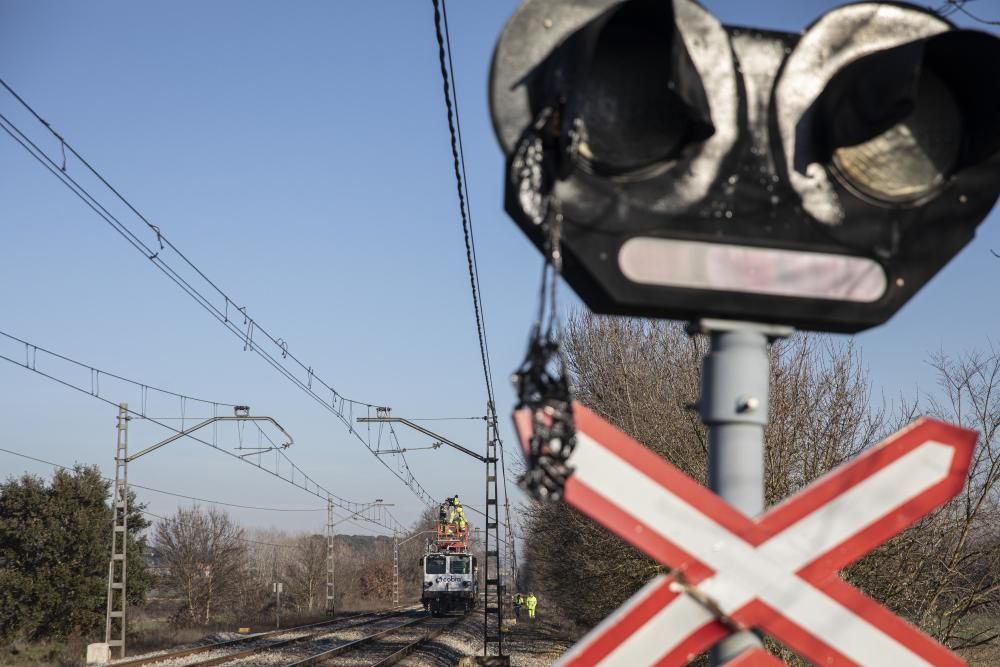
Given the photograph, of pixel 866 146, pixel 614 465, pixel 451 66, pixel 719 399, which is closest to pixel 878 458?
pixel 719 399

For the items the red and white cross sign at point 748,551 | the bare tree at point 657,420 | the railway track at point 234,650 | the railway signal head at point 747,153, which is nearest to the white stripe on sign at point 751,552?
the red and white cross sign at point 748,551

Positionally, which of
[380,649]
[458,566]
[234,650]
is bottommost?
[380,649]

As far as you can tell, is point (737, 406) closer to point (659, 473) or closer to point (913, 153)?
point (659, 473)

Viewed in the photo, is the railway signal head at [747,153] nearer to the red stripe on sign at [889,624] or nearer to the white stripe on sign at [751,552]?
the white stripe on sign at [751,552]

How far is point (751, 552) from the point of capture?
1903 millimetres

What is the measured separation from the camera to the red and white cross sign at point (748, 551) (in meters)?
1.87

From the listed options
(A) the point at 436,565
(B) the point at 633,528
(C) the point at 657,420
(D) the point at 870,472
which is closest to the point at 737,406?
(D) the point at 870,472

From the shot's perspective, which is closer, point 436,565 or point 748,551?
point 748,551

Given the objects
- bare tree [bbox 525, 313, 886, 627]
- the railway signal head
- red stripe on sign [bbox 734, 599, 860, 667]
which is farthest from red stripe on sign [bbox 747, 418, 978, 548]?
bare tree [bbox 525, 313, 886, 627]

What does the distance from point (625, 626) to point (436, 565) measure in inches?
2155

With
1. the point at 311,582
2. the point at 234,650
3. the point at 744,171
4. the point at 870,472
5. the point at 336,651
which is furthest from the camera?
the point at 311,582

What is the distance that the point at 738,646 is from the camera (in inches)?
A: 75.2

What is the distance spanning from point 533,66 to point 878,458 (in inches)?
44.2

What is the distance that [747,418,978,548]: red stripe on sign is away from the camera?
1914 mm
